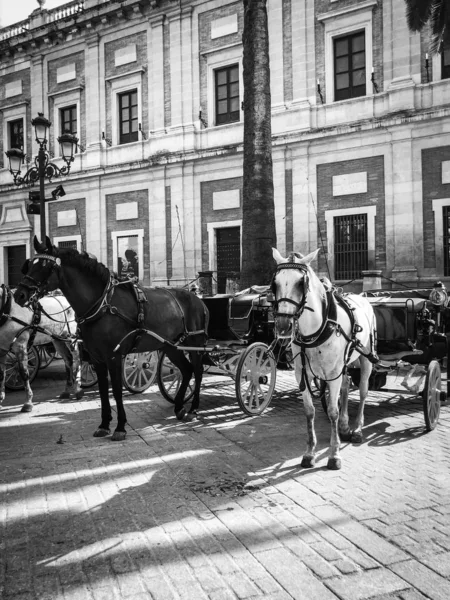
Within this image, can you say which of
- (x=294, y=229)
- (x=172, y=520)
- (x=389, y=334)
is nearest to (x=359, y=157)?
(x=294, y=229)

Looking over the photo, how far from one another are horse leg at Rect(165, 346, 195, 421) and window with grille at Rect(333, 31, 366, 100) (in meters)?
13.3

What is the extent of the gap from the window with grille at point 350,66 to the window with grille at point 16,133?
14743 mm

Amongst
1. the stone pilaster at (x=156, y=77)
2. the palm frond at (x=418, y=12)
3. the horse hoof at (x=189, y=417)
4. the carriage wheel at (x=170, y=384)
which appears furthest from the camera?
the stone pilaster at (x=156, y=77)

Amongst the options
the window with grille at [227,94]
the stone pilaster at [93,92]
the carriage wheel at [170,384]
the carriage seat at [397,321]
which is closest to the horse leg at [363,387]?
the carriage seat at [397,321]

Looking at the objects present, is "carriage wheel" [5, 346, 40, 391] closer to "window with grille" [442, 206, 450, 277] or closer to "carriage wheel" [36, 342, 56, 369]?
"carriage wheel" [36, 342, 56, 369]

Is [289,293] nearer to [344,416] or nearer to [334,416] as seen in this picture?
[334,416]

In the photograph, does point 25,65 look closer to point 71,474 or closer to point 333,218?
point 333,218

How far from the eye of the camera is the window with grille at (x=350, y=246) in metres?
17.3

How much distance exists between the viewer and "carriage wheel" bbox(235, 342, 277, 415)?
684 cm

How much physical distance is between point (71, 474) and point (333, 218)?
569 inches

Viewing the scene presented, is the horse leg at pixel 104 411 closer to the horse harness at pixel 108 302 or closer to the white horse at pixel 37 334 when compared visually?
the horse harness at pixel 108 302

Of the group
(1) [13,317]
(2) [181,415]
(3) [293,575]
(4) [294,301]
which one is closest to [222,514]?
(3) [293,575]

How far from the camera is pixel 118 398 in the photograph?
237 inches

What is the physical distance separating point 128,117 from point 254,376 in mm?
17656
